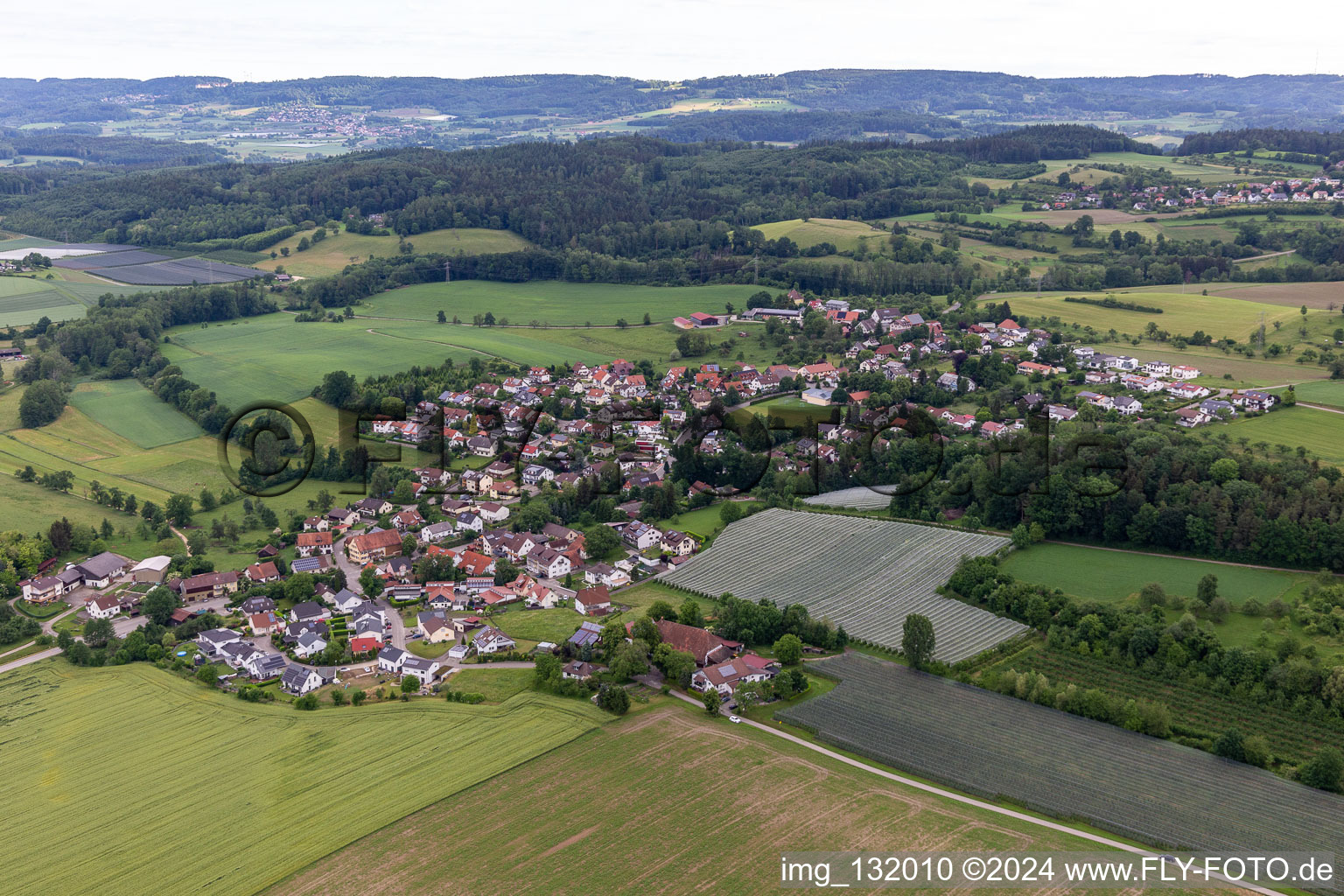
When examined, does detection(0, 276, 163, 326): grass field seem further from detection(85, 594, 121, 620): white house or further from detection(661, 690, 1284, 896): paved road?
detection(661, 690, 1284, 896): paved road

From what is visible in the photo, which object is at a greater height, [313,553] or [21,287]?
[21,287]

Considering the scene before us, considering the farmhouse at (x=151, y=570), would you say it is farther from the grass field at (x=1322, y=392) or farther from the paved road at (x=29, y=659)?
the grass field at (x=1322, y=392)

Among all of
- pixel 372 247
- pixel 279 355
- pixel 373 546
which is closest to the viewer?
pixel 373 546

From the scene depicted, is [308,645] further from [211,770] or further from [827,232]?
[827,232]

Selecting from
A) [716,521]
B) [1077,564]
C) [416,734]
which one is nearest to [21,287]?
[716,521]

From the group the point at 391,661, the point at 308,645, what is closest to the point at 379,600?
the point at 308,645

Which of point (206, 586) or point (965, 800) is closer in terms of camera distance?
point (965, 800)

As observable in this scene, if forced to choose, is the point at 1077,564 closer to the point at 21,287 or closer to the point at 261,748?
the point at 261,748
